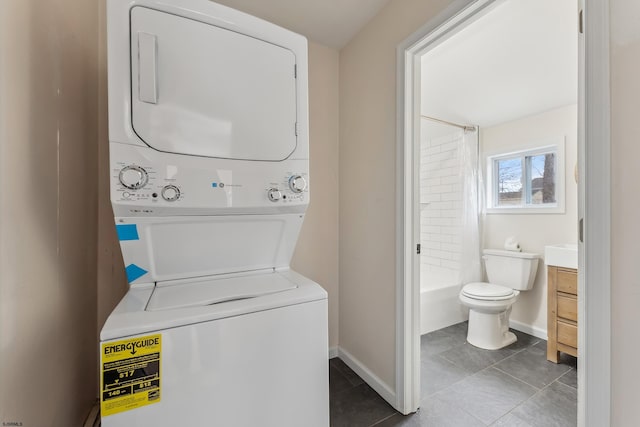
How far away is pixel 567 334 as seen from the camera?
1.92 m

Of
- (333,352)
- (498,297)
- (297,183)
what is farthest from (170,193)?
(498,297)

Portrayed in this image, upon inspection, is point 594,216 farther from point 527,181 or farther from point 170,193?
point 527,181

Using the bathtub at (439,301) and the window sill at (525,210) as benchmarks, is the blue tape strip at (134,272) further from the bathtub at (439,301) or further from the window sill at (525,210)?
the window sill at (525,210)

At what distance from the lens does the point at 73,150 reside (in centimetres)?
106

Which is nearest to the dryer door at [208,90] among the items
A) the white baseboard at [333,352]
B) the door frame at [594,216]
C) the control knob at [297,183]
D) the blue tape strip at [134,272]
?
the control knob at [297,183]

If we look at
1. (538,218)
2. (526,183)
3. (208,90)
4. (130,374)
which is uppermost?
(208,90)

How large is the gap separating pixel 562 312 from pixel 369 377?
157 centimetres

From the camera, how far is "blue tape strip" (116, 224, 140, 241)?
871 mm

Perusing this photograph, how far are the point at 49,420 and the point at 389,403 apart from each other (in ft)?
5.05

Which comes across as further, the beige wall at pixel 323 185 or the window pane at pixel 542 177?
the window pane at pixel 542 177

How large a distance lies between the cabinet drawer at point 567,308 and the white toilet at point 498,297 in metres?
0.32

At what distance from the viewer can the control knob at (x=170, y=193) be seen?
88 centimetres

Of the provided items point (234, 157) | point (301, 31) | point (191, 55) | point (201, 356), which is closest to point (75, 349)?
point (201, 356)

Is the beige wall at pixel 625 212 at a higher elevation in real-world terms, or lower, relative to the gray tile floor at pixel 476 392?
higher
